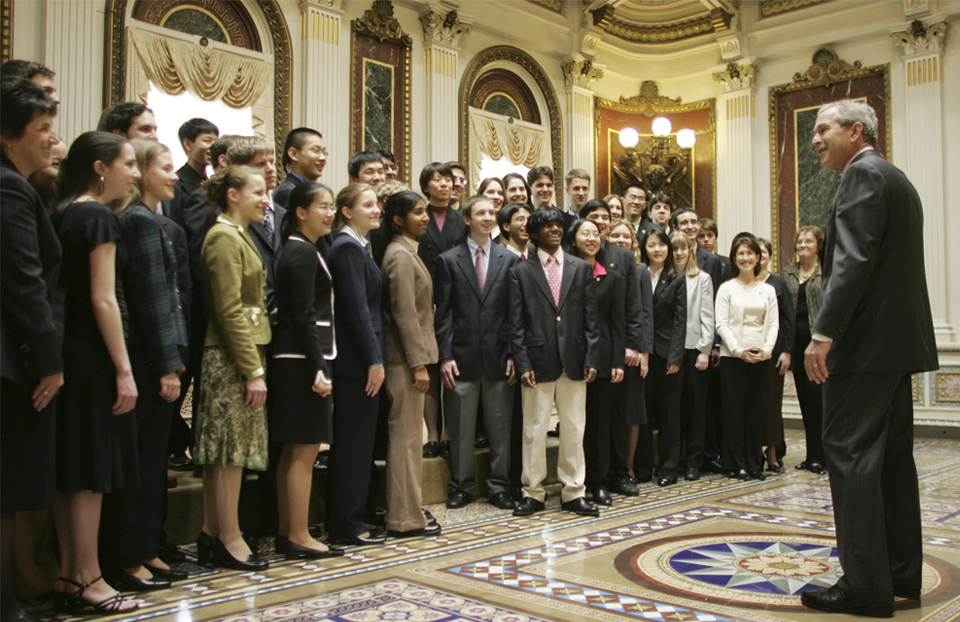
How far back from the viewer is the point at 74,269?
2.85 meters

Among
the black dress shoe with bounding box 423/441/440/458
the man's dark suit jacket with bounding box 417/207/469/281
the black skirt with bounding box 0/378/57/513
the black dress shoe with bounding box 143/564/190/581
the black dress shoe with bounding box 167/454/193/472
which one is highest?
the man's dark suit jacket with bounding box 417/207/469/281

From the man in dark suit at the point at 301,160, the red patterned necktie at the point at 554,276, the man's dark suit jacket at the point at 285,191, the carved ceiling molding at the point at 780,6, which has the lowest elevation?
the red patterned necktie at the point at 554,276

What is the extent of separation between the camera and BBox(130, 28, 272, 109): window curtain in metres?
7.06

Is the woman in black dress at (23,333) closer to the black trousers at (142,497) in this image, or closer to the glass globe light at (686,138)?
the black trousers at (142,497)

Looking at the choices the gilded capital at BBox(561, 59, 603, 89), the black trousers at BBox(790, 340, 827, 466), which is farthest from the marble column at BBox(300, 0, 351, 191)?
the black trousers at BBox(790, 340, 827, 466)

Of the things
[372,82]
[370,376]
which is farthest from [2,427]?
[372,82]

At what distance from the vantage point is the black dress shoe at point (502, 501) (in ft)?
15.3

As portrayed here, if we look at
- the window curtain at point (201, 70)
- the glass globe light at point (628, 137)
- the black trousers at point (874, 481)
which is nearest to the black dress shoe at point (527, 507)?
the black trousers at point (874, 481)

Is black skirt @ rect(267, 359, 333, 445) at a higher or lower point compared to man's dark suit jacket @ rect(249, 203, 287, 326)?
lower

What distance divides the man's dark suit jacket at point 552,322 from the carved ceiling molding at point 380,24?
4801 mm

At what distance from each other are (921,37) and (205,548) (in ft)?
31.3

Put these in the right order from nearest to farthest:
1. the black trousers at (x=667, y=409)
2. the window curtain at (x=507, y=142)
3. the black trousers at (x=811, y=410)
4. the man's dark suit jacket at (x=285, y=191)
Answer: the man's dark suit jacket at (x=285, y=191), the black trousers at (x=667, y=409), the black trousers at (x=811, y=410), the window curtain at (x=507, y=142)

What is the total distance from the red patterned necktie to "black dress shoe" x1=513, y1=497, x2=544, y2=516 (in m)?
1.10

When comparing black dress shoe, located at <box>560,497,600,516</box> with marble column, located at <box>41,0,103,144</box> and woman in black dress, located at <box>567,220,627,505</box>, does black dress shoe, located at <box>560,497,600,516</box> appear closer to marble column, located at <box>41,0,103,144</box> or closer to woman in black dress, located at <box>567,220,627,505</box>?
woman in black dress, located at <box>567,220,627,505</box>
